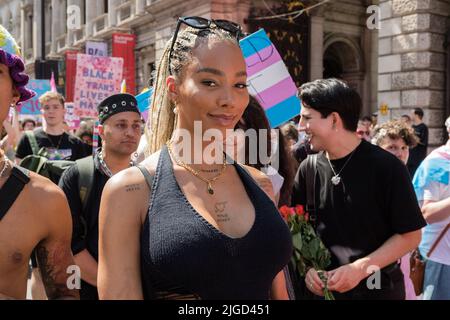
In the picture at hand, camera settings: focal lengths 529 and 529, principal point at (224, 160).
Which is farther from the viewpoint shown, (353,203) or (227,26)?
(353,203)

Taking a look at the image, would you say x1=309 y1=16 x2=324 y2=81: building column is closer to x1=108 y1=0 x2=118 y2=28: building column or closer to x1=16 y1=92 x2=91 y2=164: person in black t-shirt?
x1=108 y1=0 x2=118 y2=28: building column

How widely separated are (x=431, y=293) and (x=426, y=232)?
46 centimetres

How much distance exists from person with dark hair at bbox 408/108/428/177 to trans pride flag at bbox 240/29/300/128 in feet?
15.8

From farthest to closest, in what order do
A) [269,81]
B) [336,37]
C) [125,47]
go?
1. [125,47]
2. [336,37]
3. [269,81]

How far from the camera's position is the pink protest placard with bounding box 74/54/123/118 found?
9.55 m

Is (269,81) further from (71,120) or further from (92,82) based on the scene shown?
(71,120)

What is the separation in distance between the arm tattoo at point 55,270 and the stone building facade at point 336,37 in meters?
9.87

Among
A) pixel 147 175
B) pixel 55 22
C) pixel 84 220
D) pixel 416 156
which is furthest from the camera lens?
pixel 55 22

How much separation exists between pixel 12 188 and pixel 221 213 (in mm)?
729

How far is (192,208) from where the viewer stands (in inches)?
66.9

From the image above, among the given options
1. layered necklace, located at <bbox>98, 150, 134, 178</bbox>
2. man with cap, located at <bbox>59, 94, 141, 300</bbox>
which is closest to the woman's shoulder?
man with cap, located at <bbox>59, 94, 141, 300</bbox>

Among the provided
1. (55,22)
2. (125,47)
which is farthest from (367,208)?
(55,22)

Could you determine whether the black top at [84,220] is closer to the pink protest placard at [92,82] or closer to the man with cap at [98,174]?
the man with cap at [98,174]

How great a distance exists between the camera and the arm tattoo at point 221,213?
177 centimetres
